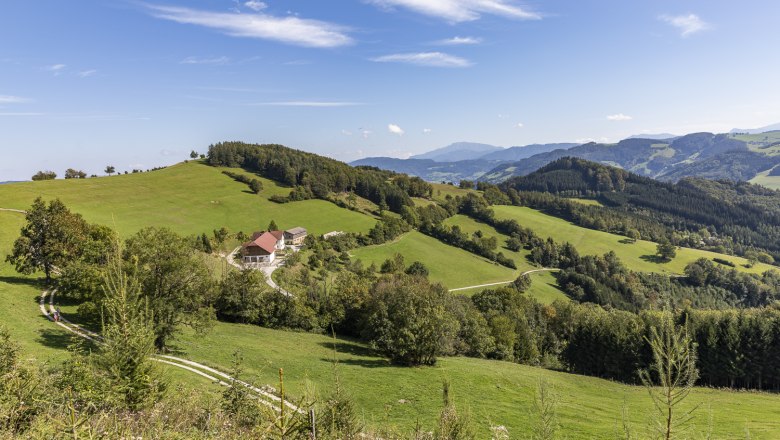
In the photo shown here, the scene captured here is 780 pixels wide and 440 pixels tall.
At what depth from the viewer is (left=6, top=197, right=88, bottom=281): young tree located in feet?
140

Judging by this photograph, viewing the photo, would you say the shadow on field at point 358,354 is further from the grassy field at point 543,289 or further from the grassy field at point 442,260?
the grassy field at point 543,289

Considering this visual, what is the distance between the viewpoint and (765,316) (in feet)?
194

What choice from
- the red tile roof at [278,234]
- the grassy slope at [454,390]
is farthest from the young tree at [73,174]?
the grassy slope at [454,390]

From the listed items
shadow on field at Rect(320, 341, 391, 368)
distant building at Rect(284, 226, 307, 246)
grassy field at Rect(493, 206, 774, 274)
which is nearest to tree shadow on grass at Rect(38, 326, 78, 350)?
shadow on field at Rect(320, 341, 391, 368)

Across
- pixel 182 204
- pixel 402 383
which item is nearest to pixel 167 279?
pixel 402 383

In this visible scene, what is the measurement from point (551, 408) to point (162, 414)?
41.0ft

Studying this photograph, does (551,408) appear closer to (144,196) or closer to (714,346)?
(714,346)

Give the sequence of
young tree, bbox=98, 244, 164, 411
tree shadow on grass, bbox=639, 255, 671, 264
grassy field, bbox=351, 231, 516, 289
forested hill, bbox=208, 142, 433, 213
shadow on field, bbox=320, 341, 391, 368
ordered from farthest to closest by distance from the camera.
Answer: forested hill, bbox=208, 142, 433, 213, tree shadow on grass, bbox=639, 255, 671, 264, grassy field, bbox=351, 231, 516, 289, shadow on field, bbox=320, 341, 391, 368, young tree, bbox=98, 244, 164, 411

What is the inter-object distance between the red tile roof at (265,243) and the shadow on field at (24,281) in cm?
4951

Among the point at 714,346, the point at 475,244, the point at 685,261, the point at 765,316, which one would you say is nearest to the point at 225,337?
the point at 714,346

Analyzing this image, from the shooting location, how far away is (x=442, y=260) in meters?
117

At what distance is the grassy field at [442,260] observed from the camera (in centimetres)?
10712

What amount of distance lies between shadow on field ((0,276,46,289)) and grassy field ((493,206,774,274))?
149815mm

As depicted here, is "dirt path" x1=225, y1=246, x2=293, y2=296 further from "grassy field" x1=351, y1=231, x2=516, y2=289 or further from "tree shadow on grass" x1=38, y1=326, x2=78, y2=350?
"tree shadow on grass" x1=38, y1=326, x2=78, y2=350
